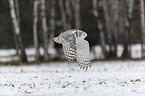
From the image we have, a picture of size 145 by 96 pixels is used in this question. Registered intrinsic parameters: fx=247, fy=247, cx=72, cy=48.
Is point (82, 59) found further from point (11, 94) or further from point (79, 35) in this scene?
point (11, 94)

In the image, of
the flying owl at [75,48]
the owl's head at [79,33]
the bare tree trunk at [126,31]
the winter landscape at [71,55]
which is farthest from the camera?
the bare tree trunk at [126,31]

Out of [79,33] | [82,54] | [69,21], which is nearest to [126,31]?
[69,21]

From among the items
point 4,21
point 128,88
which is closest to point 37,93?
point 128,88

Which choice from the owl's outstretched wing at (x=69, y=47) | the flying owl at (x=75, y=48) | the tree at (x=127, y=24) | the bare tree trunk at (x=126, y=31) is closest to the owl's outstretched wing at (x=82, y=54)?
the flying owl at (x=75, y=48)

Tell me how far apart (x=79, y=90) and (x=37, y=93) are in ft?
4.99

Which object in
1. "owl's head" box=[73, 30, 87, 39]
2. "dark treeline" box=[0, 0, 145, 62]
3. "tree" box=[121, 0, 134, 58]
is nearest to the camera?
"owl's head" box=[73, 30, 87, 39]

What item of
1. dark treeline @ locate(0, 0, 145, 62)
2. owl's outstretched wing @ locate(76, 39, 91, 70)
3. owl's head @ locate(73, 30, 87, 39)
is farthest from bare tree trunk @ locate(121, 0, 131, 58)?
owl's head @ locate(73, 30, 87, 39)

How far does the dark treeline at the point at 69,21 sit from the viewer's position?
69.2 ft

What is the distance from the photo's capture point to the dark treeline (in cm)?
2108

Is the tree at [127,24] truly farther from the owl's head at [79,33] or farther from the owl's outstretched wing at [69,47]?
the owl's head at [79,33]

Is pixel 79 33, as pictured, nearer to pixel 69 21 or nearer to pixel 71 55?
pixel 71 55

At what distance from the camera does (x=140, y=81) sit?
1072cm

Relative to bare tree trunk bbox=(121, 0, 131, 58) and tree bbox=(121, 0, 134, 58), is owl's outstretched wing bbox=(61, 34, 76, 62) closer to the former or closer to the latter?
bare tree trunk bbox=(121, 0, 131, 58)

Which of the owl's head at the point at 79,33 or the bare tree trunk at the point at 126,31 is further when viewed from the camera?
the bare tree trunk at the point at 126,31
